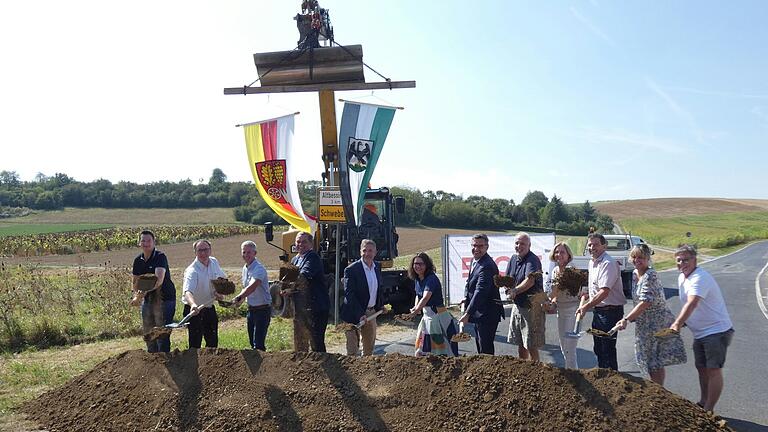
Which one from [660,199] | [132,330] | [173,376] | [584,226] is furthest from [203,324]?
[660,199]

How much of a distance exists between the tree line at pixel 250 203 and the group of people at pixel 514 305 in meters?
42.9

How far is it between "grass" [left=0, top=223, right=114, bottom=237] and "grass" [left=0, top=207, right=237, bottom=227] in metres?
2.27

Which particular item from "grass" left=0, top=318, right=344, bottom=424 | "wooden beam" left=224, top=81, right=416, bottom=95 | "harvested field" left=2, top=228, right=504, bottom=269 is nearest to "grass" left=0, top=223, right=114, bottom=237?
"harvested field" left=2, top=228, right=504, bottom=269

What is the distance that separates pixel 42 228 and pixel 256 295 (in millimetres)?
62778

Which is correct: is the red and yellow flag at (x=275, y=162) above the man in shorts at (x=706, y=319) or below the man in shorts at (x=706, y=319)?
above

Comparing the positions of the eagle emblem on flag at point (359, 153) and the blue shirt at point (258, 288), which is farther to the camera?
the eagle emblem on flag at point (359, 153)

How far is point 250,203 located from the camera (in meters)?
68.8

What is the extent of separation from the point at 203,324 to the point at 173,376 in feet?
2.97

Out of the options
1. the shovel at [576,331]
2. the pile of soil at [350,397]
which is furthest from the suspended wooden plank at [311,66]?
the shovel at [576,331]

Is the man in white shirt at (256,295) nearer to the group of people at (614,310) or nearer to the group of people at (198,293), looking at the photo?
the group of people at (198,293)

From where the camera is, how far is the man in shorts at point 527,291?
5.93 meters

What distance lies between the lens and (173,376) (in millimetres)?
5879

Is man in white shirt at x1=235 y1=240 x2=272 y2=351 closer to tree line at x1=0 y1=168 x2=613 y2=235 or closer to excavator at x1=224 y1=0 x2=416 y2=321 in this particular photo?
excavator at x1=224 y1=0 x2=416 y2=321

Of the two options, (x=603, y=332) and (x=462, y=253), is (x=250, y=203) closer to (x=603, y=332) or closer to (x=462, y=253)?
(x=462, y=253)
